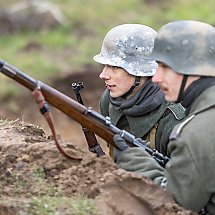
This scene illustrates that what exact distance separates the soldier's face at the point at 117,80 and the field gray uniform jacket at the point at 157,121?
30 cm

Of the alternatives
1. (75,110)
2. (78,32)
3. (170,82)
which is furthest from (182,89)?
(78,32)

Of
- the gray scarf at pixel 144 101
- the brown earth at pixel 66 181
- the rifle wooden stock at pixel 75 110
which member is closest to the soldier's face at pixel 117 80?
the gray scarf at pixel 144 101

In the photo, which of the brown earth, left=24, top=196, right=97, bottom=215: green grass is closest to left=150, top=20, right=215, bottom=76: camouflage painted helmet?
the brown earth

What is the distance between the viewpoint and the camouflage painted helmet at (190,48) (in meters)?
5.95

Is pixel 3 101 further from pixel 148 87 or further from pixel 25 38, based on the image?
pixel 148 87

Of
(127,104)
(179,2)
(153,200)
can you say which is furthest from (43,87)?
(179,2)

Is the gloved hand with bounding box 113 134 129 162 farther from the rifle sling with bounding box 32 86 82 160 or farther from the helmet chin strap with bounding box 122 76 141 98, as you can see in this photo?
the helmet chin strap with bounding box 122 76 141 98

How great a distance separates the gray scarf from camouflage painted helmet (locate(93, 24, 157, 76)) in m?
0.16

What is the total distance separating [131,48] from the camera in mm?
7902

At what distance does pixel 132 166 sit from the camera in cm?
604

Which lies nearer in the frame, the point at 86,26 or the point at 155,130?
the point at 155,130

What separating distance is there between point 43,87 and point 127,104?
1690mm

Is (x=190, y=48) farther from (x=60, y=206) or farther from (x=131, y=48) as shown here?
(x=131, y=48)

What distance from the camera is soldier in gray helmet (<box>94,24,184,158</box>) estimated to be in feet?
25.2
